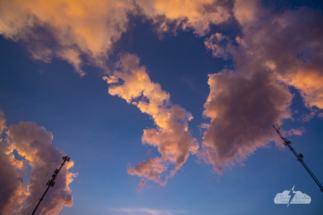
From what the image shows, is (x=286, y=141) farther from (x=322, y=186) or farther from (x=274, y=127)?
(x=322, y=186)

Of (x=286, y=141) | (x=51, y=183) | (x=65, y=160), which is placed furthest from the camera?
(x=286, y=141)

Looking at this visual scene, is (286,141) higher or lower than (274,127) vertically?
lower

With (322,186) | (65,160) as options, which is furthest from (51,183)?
(322,186)

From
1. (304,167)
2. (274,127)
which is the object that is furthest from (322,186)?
(274,127)

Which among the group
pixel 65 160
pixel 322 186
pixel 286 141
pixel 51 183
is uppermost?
pixel 286 141

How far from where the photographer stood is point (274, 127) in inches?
1475

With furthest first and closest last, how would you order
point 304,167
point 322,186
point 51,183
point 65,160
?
point 304,167, point 322,186, point 65,160, point 51,183

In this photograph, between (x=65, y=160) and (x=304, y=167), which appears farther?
(x=304, y=167)

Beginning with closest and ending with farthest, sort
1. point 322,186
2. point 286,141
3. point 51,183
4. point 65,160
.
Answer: point 51,183 → point 65,160 → point 322,186 → point 286,141

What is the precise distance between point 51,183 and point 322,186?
64324 mm

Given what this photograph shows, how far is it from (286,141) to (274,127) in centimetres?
485

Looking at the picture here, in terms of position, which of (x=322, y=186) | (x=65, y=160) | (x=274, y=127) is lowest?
(x=65, y=160)

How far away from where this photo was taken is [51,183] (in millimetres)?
22109

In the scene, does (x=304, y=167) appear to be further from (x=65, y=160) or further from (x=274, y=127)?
(x=65, y=160)
